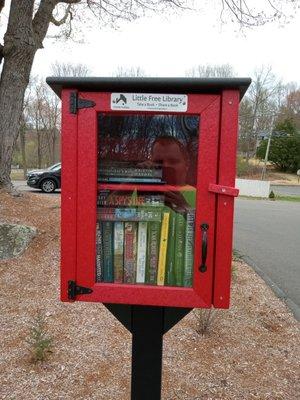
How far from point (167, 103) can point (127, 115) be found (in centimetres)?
21

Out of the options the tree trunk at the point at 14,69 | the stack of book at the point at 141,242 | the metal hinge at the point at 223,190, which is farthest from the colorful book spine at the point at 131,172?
the tree trunk at the point at 14,69

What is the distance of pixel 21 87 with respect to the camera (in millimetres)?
6598

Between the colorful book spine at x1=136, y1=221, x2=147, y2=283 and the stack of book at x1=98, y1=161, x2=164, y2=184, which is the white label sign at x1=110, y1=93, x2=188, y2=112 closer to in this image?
the stack of book at x1=98, y1=161, x2=164, y2=184

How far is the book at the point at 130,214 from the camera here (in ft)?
6.22

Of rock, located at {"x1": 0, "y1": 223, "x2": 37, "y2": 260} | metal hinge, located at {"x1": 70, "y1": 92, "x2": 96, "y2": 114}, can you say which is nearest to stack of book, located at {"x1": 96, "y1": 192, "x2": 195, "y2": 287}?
metal hinge, located at {"x1": 70, "y1": 92, "x2": 96, "y2": 114}

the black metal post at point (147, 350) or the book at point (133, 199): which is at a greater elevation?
the book at point (133, 199)

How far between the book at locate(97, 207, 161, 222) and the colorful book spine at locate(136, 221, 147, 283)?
4 centimetres

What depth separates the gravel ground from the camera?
2.91m

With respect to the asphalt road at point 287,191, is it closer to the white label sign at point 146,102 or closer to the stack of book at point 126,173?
the stack of book at point 126,173

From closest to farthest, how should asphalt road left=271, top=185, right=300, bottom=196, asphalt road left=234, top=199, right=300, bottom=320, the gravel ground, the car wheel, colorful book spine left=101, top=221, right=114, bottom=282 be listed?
colorful book spine left=101, top=221, right=114, bottom=282 < the gravel ground < asphalt road left=234, top=199, right=300, bottom=320 < the car wheel < asphalt road left=271, top=185, right=300, bottom=196

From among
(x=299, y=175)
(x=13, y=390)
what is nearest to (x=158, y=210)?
(x=13, y=390)

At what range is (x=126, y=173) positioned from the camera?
1927 mm

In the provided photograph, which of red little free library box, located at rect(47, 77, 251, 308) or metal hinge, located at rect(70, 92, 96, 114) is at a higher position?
metal hinge, located at rect(70, 92, 96, 114)

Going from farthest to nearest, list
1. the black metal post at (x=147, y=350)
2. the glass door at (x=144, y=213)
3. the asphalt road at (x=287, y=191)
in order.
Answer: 1. the asphalt road at (x=287, y=191)
2. the black metal post at (x=147, y=350)
3. the glass door at (x=144, y=213)
